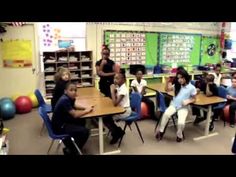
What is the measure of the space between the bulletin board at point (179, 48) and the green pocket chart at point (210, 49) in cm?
18

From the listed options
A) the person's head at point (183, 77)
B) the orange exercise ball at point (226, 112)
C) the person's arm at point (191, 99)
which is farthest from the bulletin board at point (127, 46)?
the person's arm at point (191, 99)

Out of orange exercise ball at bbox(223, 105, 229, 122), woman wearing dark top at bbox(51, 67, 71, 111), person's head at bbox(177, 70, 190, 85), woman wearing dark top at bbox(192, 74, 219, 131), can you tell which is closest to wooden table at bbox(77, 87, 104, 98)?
woman wearing dark top at bbox(51, 67, 71, 111)

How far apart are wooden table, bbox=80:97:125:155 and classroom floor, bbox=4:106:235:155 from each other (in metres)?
0.30

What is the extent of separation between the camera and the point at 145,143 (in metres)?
3.91

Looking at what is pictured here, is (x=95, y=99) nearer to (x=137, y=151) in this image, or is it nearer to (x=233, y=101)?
(x=137, y=151)

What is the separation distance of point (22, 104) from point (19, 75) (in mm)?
878

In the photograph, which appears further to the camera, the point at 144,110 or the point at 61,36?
the point at 61,36

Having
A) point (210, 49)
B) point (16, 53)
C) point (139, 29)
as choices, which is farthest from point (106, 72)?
point (210, 49)

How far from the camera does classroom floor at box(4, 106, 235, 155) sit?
3652 mm

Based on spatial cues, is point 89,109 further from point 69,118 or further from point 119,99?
point 119,99
